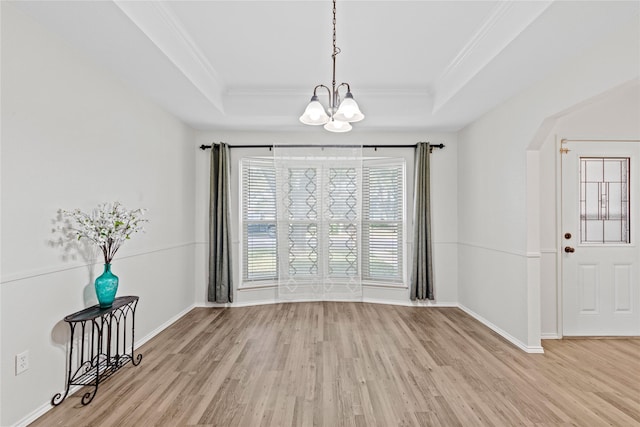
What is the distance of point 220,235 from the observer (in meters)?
4.64

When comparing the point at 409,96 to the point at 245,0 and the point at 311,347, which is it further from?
the point at 311,347

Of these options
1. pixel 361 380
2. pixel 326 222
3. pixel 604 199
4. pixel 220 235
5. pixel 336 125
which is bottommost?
pixel 361 380

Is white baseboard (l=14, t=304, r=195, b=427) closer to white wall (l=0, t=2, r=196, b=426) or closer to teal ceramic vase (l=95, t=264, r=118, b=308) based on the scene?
white wall (l=0, t=2, r=196, b=426)

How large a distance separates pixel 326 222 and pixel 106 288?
9.75 ft

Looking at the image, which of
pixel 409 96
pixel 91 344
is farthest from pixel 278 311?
pixel 409 96

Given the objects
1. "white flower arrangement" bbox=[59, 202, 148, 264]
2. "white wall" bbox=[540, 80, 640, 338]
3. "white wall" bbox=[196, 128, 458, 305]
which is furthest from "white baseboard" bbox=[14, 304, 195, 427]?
"white wall" bbox=[540, 80, 640, 338]

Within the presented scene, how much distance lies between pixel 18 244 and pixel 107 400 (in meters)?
1.26

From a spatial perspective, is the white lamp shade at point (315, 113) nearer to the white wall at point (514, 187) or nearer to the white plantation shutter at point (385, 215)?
the white wall at point (514, 187)

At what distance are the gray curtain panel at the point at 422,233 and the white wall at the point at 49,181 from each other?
3510mm

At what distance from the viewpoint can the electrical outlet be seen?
2031mm

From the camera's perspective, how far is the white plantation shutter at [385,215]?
4.93m

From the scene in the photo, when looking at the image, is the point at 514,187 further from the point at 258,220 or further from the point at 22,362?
the point at 22,362

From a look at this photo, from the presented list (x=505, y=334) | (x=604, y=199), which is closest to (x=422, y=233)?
(x=505, y=334)

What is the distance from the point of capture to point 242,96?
4.10m
